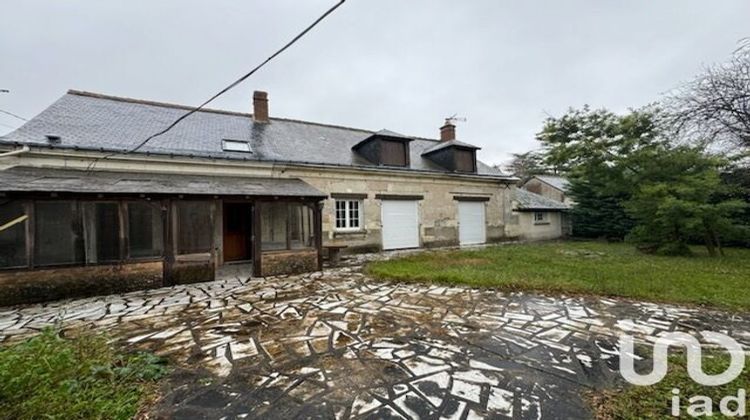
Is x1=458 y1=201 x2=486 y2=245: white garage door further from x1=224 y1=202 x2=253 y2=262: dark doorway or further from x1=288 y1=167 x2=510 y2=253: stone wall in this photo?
x1=224 y1=202 x2=253 y2=262: dark doorway

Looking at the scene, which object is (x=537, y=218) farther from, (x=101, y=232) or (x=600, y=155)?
(x=101, y=232)

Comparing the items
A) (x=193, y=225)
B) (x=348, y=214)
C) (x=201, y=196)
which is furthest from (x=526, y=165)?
(x=201, y=196)

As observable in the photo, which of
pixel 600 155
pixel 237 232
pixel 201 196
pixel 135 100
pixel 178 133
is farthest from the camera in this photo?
pixel 600 155

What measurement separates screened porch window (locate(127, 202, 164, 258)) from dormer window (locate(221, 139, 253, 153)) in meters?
3.01

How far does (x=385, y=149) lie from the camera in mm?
11859

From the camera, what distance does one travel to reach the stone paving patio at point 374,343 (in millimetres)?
2324

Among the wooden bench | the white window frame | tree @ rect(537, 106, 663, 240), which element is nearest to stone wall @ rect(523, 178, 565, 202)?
tree @ rect(537, 106, 663, 240)

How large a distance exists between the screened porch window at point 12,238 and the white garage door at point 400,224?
31.8 ft

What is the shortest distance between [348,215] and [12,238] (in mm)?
8458

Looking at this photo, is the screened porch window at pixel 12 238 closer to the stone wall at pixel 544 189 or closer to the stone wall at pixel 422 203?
the stone wall at pixel 422 203

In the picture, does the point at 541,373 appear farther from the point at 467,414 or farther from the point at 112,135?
the point at 112,135

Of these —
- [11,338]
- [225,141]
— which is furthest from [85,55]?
[11,338]

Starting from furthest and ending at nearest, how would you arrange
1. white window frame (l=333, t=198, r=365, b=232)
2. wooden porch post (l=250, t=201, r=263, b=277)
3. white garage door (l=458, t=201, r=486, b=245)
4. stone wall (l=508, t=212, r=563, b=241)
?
1. stone wall (l=508, t=212, r=563, b=241)
2. white garage door (l=458, t=201, r=486, b=245)
3. white window frame (l=333, t=198, r=365, b=232)
4. wooden porch post (l=250, t=201, r=263, b=277)

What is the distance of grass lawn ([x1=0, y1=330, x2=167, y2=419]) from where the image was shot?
2.09 meters
